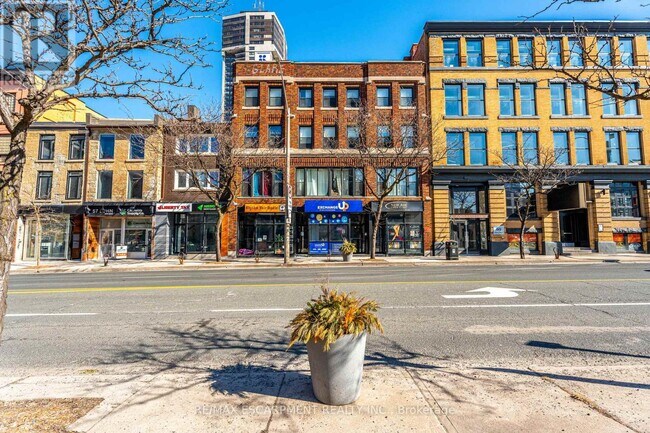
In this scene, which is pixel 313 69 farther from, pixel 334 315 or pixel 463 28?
pixel 334 315

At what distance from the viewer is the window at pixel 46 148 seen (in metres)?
26.6

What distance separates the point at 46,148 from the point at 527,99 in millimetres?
38082

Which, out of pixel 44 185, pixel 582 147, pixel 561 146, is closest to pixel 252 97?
pixel 44 185

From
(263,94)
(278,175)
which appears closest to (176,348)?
(278,175)

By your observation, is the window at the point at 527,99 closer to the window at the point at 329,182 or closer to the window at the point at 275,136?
the window at the point at 329,182

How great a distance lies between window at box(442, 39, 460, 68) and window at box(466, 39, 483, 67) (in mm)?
915

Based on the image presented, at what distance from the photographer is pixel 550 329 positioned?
20.6 ft

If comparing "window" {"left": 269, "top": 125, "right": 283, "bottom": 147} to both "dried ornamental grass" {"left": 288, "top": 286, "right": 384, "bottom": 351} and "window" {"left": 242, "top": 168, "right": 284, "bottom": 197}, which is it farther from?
"dried ornamental grass" {"left": 288, "top": 286, "right": 384, "bottom": 351}

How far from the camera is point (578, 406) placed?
3.43 m

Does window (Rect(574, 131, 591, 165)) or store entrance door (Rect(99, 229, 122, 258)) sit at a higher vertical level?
window (Rect(574, 131, 591, 165))

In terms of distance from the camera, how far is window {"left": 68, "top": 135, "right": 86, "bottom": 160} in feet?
87.6

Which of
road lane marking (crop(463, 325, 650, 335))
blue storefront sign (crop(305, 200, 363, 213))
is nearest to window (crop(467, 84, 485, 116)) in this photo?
blue storefront sign (crop(305, 200, 363, 213))

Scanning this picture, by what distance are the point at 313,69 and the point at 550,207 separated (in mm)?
20842

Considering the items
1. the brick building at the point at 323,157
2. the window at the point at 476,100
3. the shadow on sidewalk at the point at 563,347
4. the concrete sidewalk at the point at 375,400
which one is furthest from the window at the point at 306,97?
the concrete sidewalk at the point at 375,400
